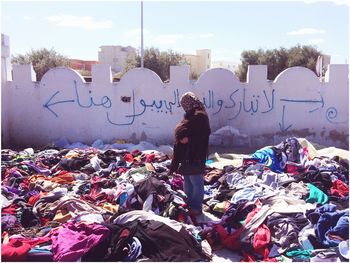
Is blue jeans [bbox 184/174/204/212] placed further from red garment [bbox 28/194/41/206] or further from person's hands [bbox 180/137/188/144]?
red garment [bbox 28/194/41/206]

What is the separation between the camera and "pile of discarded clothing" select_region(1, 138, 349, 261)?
438 cm

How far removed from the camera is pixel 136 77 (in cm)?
1169

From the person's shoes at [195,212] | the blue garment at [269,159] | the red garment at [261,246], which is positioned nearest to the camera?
the red garment at [261,246]

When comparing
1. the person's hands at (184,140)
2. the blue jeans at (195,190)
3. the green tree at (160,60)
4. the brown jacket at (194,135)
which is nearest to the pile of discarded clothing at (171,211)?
the blue jeans at (195,190)

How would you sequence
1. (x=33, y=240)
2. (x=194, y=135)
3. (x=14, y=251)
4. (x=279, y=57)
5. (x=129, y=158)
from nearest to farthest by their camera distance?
(x=14, y=251) → (x=33, y=240) → (x=194, y=135) → (x=129, y=158) → (x=279, y=57)

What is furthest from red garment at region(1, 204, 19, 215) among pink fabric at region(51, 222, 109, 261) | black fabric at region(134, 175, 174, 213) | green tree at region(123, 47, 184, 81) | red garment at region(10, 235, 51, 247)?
green tree at region(123, 47, 184, 81)

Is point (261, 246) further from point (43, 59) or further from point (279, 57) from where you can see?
point (279, 57)

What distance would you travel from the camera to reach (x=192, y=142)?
18.2 ft

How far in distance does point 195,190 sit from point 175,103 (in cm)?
612

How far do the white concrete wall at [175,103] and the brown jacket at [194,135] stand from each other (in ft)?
19.8

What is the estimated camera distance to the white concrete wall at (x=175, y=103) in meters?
11.7

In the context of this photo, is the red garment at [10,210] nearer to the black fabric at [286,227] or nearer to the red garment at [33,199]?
the red garment at [33,199]

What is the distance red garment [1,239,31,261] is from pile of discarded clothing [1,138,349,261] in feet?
0.04

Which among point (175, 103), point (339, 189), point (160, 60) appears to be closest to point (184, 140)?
point (339, 189)
